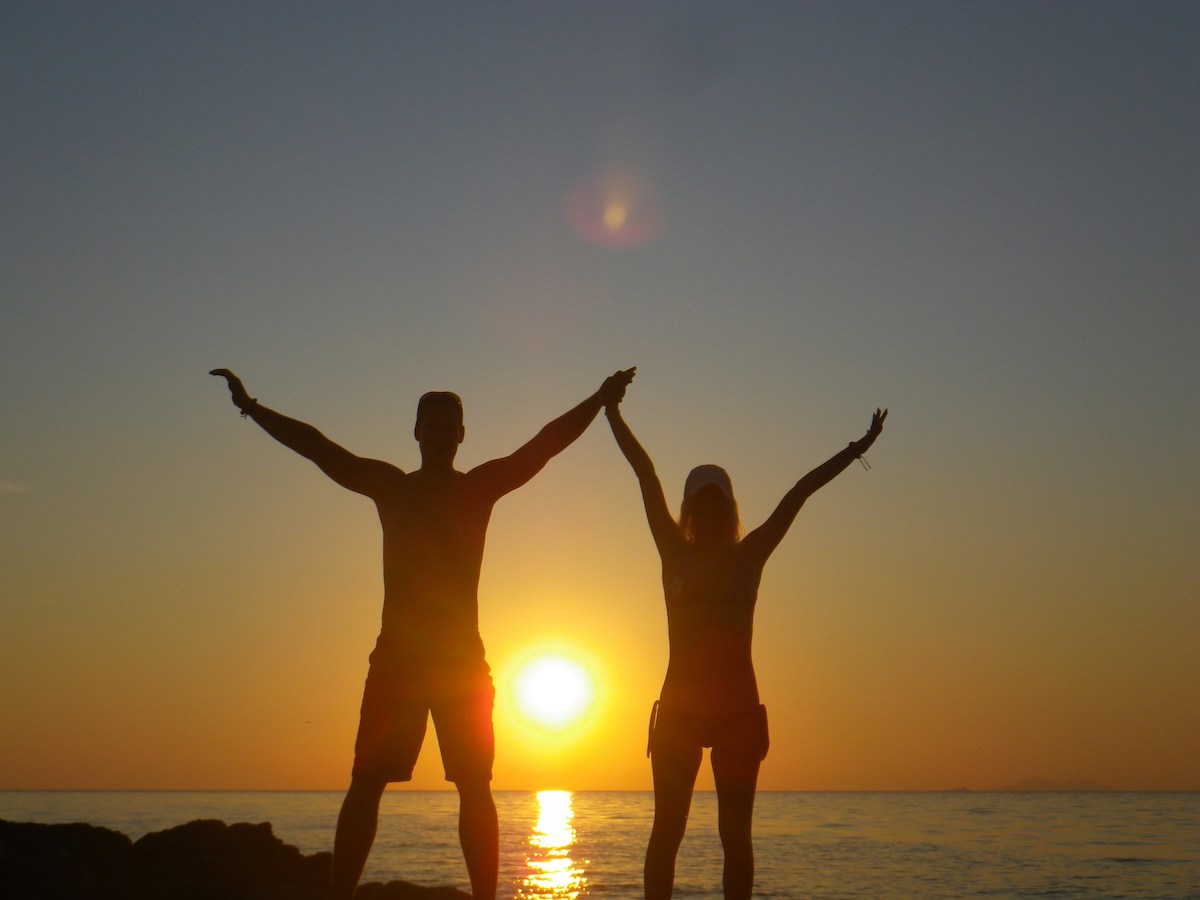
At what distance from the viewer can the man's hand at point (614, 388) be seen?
6.56 m

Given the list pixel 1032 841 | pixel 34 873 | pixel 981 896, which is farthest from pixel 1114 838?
pixel 34 873

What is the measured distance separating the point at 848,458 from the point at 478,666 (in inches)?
93.9

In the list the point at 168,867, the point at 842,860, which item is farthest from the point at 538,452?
the point at 842,860

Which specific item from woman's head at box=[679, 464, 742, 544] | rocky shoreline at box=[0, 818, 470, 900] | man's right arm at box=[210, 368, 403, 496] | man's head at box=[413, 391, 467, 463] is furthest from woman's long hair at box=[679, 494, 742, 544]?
rocky shoreline at box=[0, 818, 470, 900]

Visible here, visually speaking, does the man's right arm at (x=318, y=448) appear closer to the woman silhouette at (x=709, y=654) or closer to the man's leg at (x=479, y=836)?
the woman silhouette at (x=709, y=654)

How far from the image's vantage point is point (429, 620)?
586 centimetres

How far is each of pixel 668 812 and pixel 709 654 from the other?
850 mm

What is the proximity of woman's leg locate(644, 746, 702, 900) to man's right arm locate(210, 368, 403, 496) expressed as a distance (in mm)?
2128

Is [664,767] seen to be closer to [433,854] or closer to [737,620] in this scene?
[737,620]

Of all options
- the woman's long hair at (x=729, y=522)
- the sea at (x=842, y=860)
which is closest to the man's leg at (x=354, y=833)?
the woman's long hair at (x=729, y=522)

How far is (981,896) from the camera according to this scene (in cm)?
2453

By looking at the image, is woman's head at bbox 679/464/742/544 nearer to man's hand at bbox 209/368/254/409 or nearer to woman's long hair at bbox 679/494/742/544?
woman's long hair at bbox 679/494/742/544

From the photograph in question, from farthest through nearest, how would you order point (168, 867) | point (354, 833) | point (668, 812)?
point (168, 867) < point (668, 812) < point (354, 833)

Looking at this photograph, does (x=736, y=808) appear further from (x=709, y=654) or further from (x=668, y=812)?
(x=709, y=654)
